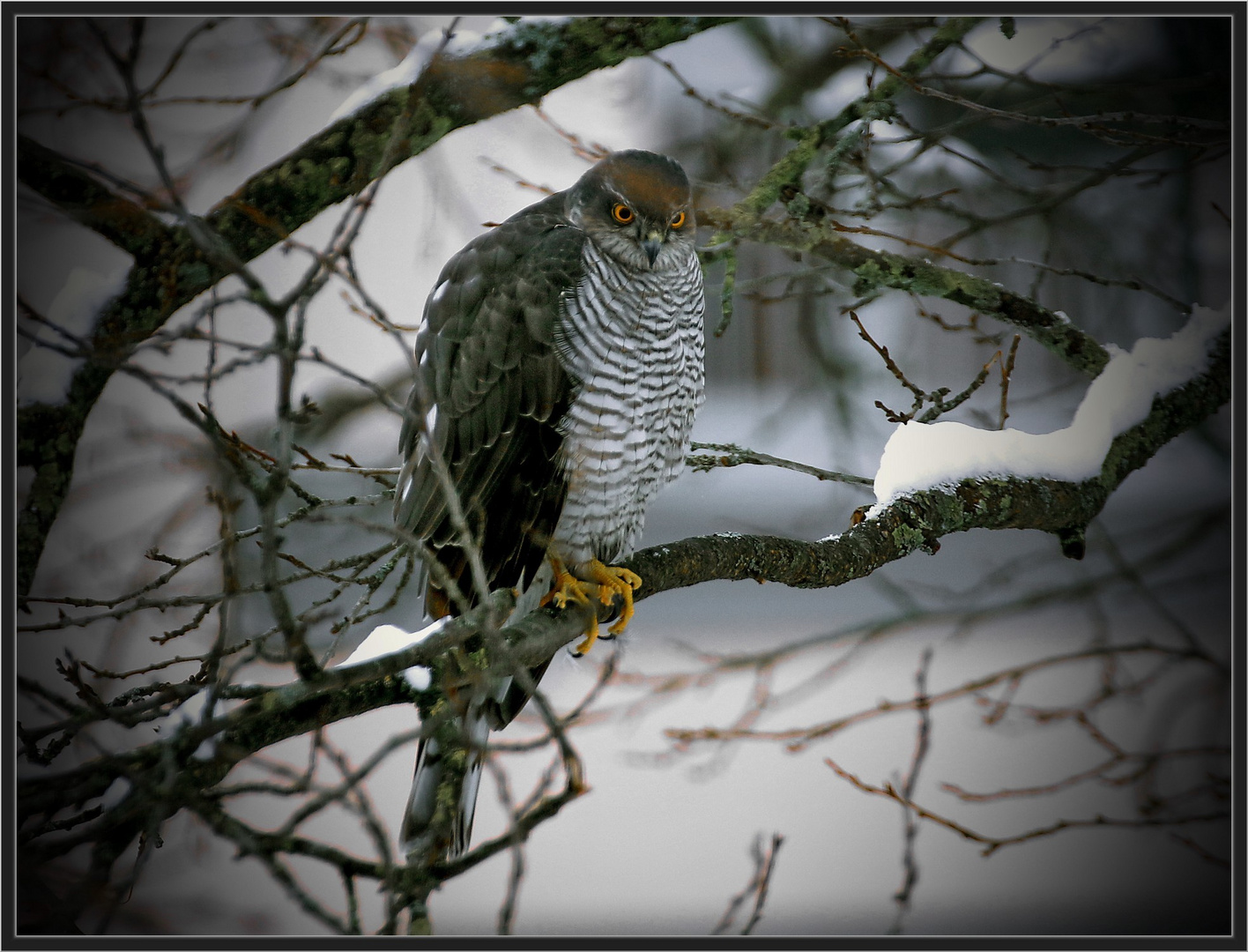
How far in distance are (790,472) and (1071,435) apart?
744 mm

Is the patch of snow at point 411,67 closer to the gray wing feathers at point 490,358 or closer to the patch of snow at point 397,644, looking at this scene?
the gray wing feathers at point 490,358

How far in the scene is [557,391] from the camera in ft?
4.66

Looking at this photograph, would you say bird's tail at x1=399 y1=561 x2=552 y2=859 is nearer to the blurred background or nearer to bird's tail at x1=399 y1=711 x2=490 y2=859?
bird's tail at x1=399 y1=711 x2=490 y2=859

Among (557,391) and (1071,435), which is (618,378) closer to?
(557,391)

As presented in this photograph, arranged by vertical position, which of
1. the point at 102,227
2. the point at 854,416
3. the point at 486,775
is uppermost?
the point at 854,416

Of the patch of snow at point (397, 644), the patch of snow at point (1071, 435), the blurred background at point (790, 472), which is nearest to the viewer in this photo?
the patch of snow at point (397, 644)

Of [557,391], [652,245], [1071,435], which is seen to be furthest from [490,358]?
[1071,435]

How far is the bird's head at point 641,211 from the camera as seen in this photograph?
143 centimetres

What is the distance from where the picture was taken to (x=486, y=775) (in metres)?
1.62

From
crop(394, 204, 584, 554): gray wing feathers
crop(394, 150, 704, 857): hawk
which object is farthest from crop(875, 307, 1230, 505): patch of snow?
crop(394, 204, 584, 554): gray wing feathers

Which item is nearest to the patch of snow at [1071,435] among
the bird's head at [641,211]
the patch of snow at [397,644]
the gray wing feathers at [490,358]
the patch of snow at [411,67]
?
the bird's head at [641,211]

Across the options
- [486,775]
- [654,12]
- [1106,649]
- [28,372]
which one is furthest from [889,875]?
[28,372]

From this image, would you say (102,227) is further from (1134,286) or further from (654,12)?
(1134,286)

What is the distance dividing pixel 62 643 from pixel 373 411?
2.92 ft
